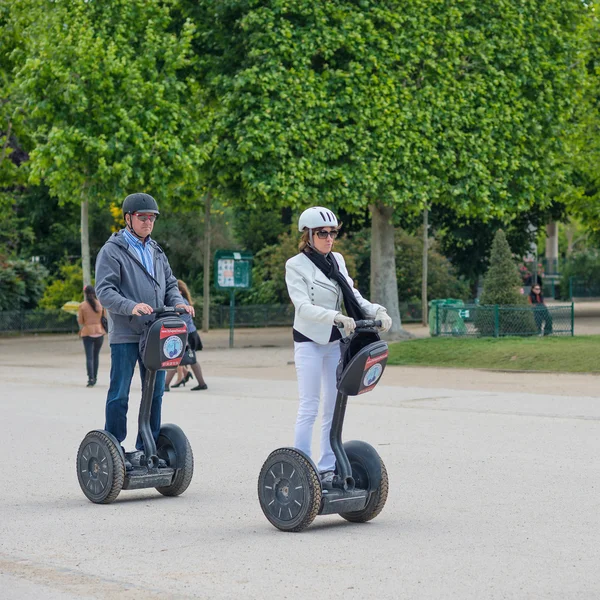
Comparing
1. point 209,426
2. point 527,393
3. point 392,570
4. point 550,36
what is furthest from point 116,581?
point 550,36

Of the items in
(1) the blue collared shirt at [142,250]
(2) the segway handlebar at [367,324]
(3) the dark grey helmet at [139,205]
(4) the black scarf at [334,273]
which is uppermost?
(3) the dark grey helmet at [139,205]

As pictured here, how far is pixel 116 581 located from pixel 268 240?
42.6 m

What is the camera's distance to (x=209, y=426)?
13523 mm

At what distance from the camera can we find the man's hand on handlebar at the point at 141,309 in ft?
26.5

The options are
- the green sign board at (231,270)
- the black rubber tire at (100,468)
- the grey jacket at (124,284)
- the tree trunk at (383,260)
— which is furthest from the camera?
the green sign board at (231,270)

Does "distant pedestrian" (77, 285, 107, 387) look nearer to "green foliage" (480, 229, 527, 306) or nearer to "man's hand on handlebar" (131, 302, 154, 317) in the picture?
"green foliage" (480, 229, 527, 306)

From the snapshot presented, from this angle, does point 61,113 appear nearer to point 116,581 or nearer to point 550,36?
point 550,36

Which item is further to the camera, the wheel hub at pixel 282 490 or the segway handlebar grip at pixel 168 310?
the segway handlebar grip at pixel 168 310

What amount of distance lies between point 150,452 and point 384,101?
2137 centimetres

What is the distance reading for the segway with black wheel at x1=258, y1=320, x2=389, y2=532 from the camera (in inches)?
287

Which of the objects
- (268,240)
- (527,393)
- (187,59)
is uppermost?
(187,59)

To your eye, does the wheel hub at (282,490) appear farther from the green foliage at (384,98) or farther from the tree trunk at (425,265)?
the tree trunk at (425,265)

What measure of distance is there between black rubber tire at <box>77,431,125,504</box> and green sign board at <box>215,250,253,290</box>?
75.8ft

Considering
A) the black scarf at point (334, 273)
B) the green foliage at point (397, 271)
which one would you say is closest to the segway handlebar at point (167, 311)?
the black scarf at point (334, 273)
